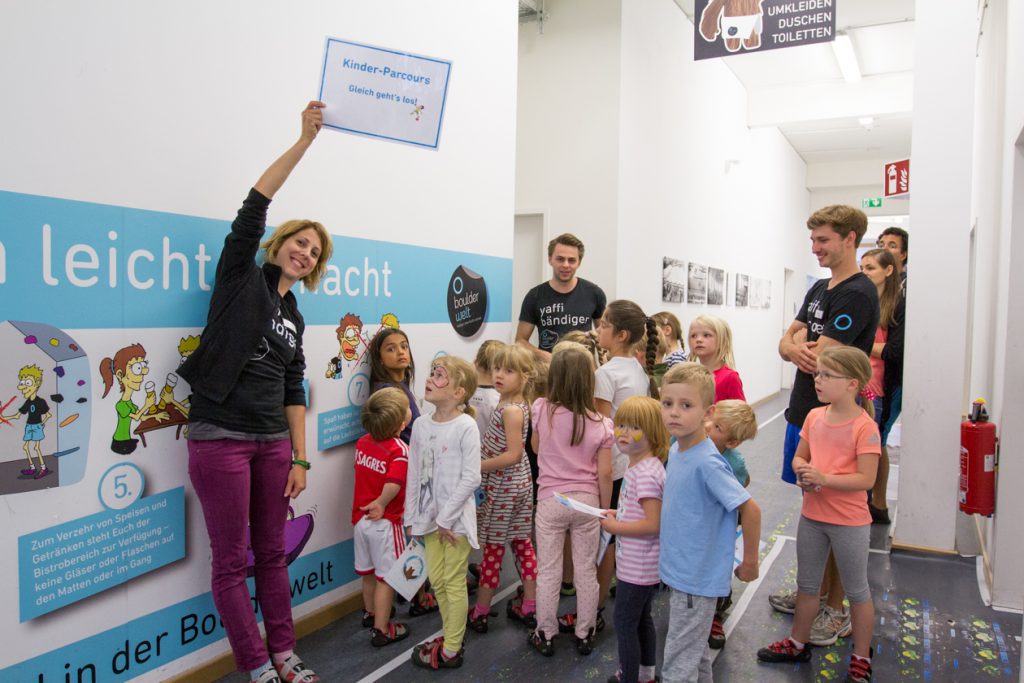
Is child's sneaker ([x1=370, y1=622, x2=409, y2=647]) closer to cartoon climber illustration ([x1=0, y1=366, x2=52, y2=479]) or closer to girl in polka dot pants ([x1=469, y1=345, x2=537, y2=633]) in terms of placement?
girl in polka dot pants ([x1=469, y1=345, x2=537, y2=633])

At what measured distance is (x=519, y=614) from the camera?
3252 millimetres

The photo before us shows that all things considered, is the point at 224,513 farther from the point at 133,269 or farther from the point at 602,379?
the point at 602,379

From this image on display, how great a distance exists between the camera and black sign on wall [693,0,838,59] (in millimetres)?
4922

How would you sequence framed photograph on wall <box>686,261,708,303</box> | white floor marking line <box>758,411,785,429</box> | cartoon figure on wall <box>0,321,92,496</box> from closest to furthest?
cartoon figure on wall <box>0,321,92,496</box>
framed photograph on wall <box>686,261,708,303</box>
white floor marking line <box>758,411,785,429</box>

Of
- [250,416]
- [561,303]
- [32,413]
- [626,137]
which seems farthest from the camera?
[626,137]

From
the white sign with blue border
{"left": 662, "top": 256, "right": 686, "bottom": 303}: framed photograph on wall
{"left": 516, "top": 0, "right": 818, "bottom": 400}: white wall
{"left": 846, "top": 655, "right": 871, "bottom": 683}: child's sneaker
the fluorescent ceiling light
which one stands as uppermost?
the fluorescent ceiling light

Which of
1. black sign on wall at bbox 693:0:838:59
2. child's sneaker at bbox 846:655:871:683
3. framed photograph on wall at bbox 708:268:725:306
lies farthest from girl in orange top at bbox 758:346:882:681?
framed photograph on wall at bbox 708:268:725:306

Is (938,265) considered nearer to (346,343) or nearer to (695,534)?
(695,534)

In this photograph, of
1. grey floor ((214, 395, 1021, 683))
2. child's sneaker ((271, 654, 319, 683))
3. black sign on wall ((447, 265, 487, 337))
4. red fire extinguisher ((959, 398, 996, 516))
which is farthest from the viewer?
black sign on wall ((447, 265, 487, 337))

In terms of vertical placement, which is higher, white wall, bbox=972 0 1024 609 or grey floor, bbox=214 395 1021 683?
white wall, bbox=972 0 1024 609

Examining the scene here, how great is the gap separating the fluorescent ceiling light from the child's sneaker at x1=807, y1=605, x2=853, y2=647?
7.08 metres

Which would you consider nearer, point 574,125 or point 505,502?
point 505,502

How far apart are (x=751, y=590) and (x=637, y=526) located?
5.38 feet

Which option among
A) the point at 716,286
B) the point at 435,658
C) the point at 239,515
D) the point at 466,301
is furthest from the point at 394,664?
the point at 716,286
